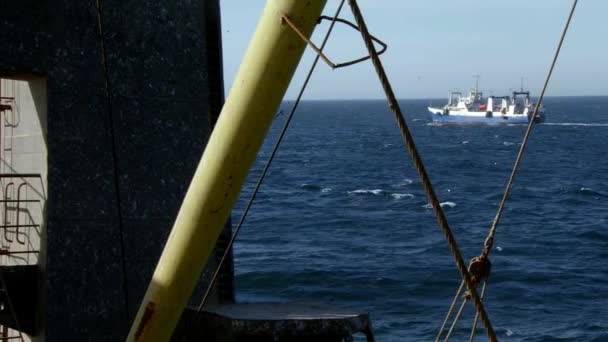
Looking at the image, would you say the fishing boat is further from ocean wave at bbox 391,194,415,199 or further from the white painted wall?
the white painted wall

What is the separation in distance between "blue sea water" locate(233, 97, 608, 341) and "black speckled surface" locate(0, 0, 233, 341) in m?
21.7

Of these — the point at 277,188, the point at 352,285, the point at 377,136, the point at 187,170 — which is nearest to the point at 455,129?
the point at 377,136

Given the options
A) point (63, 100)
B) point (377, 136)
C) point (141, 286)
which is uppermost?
point (63, 100)

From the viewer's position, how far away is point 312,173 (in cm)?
8662

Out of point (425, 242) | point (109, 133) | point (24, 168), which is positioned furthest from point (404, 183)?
point (109, 133)

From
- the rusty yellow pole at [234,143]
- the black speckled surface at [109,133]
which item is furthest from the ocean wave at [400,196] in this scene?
the rusty yellow pole at [234,143]

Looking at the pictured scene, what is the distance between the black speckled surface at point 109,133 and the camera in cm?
704

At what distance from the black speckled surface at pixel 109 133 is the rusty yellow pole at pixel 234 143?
2358 mm

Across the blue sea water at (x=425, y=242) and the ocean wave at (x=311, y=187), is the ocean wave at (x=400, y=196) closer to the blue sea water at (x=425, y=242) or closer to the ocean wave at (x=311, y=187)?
the blue sea water at (x=425, y=242)

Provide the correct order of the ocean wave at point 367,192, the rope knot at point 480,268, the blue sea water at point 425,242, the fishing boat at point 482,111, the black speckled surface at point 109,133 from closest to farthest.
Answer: the rope knot at point 480,268 → the black speckled surface at point 109,133 → the blue sea water at point 425,242 → the ocean wave at point 367,192 → the fishing boat at point 482,111

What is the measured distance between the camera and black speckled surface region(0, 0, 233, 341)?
704cm

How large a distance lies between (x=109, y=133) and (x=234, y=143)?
3.05 meters

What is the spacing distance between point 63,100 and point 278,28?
10.4 feet

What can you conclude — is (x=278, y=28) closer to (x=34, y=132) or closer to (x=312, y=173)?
(x=34, y=132)
